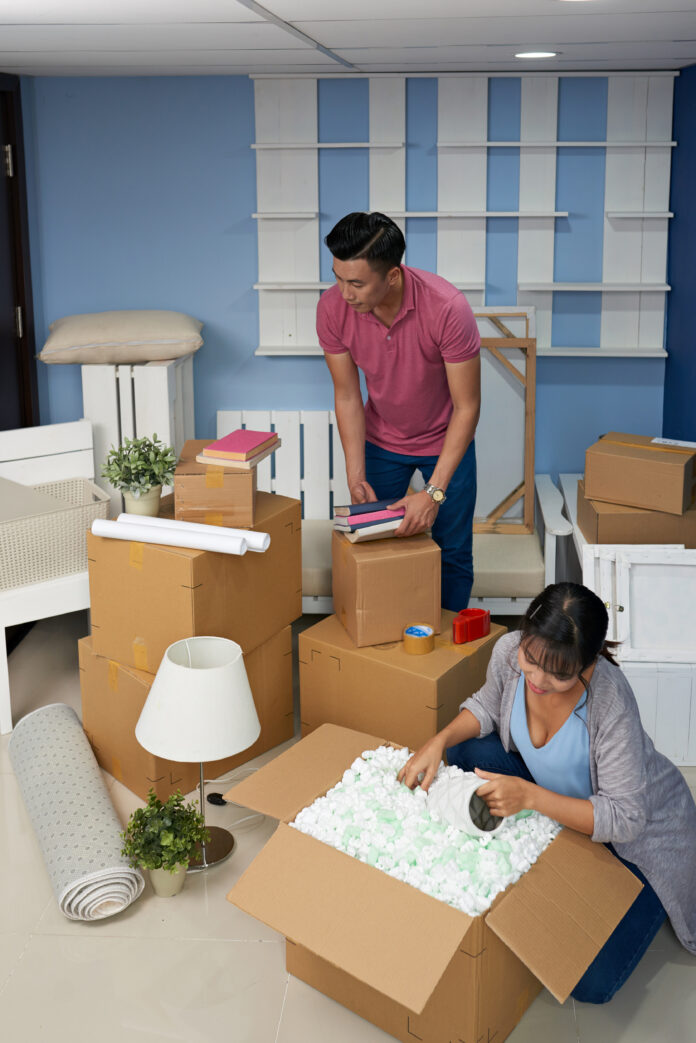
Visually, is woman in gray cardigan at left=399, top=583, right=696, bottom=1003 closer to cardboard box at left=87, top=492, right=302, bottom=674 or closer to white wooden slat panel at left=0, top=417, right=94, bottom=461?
cardboard box at left=87, top=492, right=302, bottom=674

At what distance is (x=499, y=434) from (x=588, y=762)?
7.14 ft

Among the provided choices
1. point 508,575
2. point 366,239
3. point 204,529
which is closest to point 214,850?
point 204,529

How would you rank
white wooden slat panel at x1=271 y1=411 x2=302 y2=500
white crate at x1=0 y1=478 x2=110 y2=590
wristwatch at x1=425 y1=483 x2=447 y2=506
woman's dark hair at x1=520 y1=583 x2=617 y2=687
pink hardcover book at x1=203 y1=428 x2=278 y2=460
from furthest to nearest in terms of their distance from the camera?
white wooden slat panel at x1=271 y1=411 x2=302 y2=500, white crate at x1=0 y1=478 x2=110 y2=590, wristwatch at x1=425 y1=483 x2=447 y2=506, pink hardcover book at x1=203 y1=428 x2=278 y2=460, woman's dark hair at x1=520 y1=583 x2=617 y2=687

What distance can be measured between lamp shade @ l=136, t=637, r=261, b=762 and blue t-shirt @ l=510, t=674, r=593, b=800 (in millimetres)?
663

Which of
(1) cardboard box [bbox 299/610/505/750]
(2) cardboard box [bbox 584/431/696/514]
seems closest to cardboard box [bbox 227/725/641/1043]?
(1) cardboard box [bbox 299/610/505/750]

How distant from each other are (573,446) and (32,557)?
223cm

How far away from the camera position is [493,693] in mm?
2422

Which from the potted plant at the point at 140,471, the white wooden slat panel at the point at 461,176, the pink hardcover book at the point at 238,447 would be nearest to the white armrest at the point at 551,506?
the white wooden slat panel at the point at 461,176

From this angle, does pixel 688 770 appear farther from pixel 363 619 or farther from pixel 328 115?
pixel 328 115

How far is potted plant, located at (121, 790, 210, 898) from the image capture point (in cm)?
252

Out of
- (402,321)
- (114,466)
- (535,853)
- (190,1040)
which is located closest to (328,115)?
(402,321)

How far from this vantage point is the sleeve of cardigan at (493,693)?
93.7 inches

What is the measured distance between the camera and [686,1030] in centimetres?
217

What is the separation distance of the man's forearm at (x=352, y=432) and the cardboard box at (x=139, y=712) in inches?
21.6
